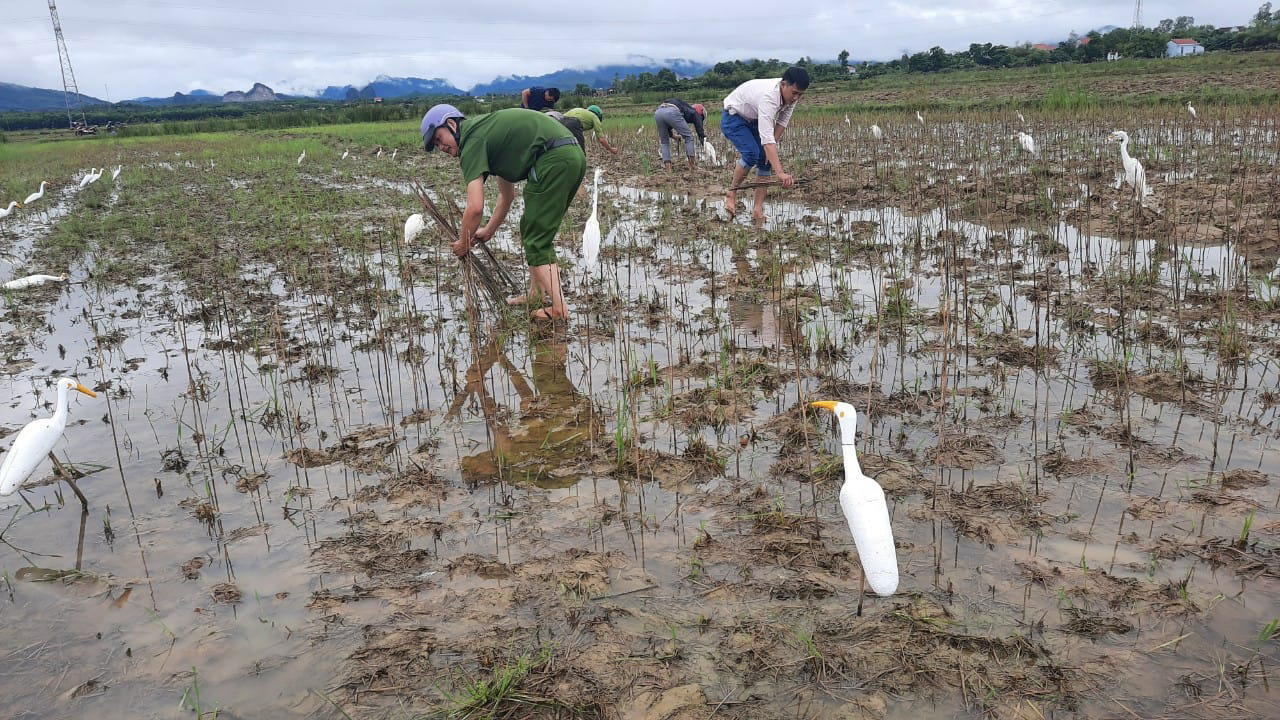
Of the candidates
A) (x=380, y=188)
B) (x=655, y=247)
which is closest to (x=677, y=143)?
(x=380, y=188)

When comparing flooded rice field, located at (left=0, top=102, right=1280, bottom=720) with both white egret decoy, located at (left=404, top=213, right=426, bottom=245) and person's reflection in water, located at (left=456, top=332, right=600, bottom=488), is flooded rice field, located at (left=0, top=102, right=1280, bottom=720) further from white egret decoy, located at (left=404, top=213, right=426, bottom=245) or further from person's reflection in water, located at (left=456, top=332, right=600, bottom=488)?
white egret decoy, located at (left=404, top=213, right=426, bottom=245)

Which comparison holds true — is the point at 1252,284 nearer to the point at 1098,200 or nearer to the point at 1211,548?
the point at 1098,200

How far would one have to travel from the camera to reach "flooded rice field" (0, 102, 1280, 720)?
240 cm

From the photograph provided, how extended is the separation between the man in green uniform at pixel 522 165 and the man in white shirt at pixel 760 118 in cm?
254

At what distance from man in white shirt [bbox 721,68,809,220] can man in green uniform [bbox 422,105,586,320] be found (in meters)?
2.54

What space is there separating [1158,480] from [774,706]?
2.16 metres

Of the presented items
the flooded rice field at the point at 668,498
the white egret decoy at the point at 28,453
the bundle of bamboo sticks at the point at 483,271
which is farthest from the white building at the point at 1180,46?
the white egret decoy at the point at 28,453

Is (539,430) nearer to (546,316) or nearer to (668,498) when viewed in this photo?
(668,498)

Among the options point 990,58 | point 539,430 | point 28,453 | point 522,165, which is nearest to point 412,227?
point 522,165

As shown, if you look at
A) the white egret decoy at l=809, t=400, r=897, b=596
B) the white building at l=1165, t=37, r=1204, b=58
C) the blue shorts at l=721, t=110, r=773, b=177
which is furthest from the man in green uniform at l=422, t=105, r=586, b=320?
the white building at l=1165, t=37, r=1204, b=58

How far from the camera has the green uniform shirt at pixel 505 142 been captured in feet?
16.8

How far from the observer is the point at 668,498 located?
136 inches

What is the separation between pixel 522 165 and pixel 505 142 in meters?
0.20

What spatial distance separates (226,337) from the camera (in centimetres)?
605
